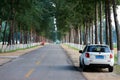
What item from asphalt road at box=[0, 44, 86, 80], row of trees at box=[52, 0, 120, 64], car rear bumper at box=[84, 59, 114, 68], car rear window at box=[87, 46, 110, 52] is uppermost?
row of trees at box=[52, 0, 120, 64]

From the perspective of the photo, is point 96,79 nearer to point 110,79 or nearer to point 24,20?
point 110,79

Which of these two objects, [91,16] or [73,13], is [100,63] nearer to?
[91,16]

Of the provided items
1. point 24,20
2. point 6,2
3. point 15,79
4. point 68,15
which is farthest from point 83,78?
point 24,20

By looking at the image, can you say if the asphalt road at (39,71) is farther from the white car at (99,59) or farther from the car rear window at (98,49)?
the car rear window at (98,49)

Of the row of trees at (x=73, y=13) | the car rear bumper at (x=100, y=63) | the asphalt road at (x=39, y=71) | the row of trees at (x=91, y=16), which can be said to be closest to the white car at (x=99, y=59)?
the car rear bumper at (x=100, y=63)

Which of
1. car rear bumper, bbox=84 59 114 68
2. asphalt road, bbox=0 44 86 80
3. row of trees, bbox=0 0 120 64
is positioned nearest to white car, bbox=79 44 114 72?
car rear bumper, bbox=84 59 114 68

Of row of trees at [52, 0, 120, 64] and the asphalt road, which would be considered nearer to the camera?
the asphalt road

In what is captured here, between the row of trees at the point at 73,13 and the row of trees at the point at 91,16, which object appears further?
the row of trees at the point at 73,13

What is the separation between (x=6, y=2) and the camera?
55344 mm

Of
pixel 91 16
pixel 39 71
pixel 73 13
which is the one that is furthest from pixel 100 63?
pixel 73 13

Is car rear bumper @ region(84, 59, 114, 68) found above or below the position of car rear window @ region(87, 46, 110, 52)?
below

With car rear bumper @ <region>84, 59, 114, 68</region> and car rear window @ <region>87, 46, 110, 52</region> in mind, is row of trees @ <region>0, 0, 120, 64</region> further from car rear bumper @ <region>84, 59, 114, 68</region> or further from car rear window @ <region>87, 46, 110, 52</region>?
car rear bumper @ <region>84, 59, 114, 68</region>

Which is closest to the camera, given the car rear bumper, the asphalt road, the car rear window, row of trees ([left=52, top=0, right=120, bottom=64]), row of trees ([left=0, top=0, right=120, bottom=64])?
the asphalt road

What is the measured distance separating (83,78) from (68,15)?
160ft
